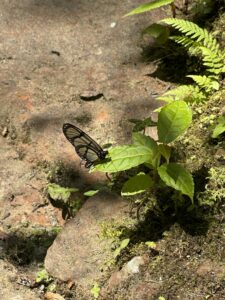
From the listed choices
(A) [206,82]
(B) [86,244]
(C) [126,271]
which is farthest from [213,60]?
(C) [126,271]

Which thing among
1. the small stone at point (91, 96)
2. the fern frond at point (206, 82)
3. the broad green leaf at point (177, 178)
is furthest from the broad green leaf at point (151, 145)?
the small stone at point (91, 96)

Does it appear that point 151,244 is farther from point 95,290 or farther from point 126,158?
point 126,158

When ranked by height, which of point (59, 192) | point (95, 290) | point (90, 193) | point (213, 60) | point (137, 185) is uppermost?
point (213, 60)

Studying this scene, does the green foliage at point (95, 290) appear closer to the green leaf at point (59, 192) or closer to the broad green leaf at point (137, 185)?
the broad green leaf at point (137, 185)

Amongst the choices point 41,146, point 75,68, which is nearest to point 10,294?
point 41,146

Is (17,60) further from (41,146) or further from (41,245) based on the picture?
(41,245)
